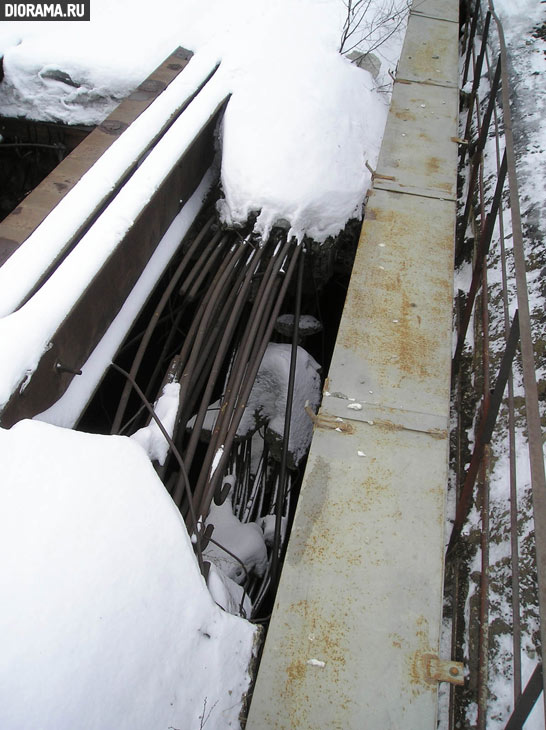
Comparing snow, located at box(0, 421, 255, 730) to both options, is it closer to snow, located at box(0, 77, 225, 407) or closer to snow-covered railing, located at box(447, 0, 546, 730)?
snow, located at box(0, 77, 225, 407)

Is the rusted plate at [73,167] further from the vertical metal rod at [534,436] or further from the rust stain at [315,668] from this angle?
the vertical metal rod at [534,436]

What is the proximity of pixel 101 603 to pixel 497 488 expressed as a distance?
162cm

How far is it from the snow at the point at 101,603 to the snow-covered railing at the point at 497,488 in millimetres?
845

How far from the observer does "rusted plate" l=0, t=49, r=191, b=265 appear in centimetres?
307

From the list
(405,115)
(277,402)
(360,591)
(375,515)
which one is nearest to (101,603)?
(360,591)

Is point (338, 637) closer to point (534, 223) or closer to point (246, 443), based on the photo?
point (246, 443)

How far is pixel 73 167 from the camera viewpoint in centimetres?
362

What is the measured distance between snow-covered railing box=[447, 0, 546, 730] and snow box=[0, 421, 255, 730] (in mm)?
845

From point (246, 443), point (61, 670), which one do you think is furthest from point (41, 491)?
point (246, 443)

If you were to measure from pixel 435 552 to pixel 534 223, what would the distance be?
2178 millimetres

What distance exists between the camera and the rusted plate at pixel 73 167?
3074 millimetres

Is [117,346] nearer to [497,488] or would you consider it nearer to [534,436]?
[497,488]

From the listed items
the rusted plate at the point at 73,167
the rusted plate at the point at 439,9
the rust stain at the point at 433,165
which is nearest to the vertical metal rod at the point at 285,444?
the rust stain at the point at 433,165

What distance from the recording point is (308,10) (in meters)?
5.35
